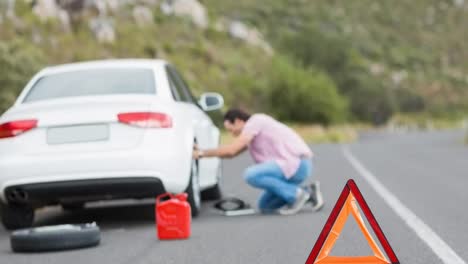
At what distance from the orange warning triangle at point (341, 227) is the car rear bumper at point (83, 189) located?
332 cm

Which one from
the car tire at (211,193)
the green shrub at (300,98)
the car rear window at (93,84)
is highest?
the car rear window at (93,84)

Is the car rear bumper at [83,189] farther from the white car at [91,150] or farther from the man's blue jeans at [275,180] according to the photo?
the man's blue jeans at [275,180]

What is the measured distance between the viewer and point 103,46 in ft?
223

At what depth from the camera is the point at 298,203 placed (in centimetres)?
1220

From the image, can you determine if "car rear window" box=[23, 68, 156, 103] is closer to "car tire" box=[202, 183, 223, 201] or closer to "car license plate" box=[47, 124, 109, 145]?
"car license plate" box=[47, 124, 109, 145]

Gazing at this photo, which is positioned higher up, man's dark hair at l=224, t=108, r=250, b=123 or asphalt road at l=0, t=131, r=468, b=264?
man's dark hair at l=224, t=108, r=250, b=123

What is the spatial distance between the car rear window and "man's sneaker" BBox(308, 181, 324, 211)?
2.14 meters

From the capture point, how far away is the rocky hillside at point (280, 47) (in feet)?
214

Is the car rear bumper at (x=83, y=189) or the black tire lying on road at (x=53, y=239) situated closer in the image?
the black tire lying on road at (x=53, y=239)

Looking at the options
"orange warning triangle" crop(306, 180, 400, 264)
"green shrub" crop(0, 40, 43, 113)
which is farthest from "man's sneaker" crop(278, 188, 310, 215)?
"green shrub" crop(0, 40, 43, 113)

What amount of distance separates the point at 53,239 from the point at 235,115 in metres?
3.41

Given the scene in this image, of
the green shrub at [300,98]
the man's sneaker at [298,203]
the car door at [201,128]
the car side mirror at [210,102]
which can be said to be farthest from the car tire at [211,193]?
the green shrub at [300,98]

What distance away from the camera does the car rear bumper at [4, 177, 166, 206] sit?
1058 cm

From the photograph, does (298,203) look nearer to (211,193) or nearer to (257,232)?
(257,232)
